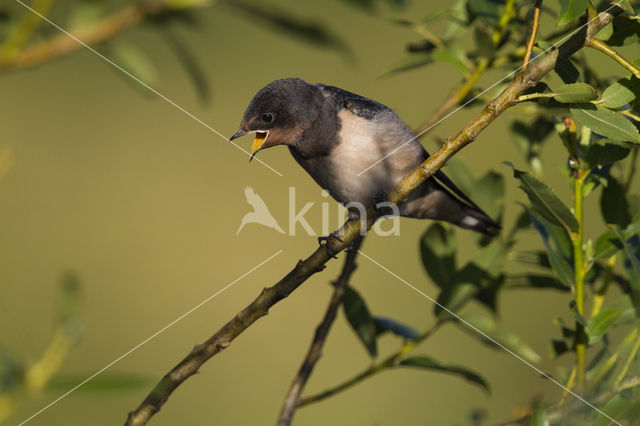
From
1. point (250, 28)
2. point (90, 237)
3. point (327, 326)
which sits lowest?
point (327, 326)

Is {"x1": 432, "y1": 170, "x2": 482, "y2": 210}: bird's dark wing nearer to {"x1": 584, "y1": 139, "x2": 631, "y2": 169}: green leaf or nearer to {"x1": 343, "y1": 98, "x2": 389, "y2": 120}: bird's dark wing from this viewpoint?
{"x1": 343, "y1": 98, "x2": 389, "y2": 120}: bird's dark wing

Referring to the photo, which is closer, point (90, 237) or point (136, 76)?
point (136, 76)

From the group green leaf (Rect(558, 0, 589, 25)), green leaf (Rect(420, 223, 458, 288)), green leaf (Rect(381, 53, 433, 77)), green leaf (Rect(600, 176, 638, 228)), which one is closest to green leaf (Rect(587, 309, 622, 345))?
green leaf (Rect(600, 176, 638, 228))

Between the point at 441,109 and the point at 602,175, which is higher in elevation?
the point at 441,109

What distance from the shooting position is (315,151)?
1.19 m

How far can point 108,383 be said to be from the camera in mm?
504

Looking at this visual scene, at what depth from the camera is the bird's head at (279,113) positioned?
1.07 metres

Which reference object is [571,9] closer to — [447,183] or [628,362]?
[628,362]

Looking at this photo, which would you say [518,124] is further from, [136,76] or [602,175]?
[136,76]

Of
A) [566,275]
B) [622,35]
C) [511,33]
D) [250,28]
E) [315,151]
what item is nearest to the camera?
[622,35]

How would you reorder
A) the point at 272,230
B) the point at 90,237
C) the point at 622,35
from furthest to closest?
the point at 90,237, the point at 272,230, the point at 622,35

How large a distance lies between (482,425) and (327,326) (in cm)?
31

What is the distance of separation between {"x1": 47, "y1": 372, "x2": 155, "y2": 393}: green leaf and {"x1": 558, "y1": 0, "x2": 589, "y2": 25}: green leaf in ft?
1.43

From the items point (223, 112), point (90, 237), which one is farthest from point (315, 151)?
point (90, 237)
